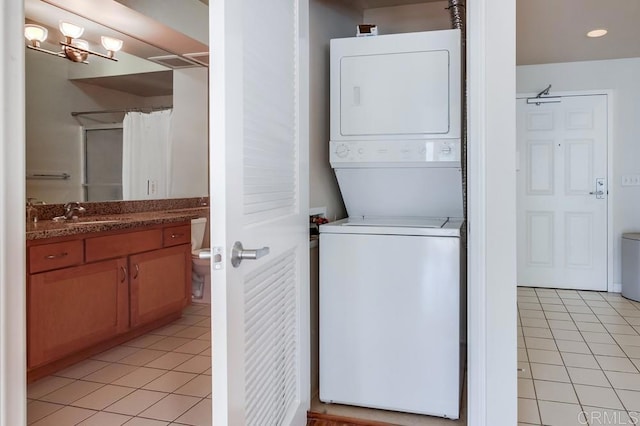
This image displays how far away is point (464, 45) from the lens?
2.22 m

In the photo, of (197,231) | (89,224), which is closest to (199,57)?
(197,231)

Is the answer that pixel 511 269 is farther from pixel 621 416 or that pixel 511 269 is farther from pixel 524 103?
pixel 524 103

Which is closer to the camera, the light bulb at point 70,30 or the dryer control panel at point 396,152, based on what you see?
the dryer control panel at point 396,152

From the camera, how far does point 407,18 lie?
309cm

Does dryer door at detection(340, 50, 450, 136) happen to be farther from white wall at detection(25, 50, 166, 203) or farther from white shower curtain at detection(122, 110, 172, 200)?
white shower curtain at detection(122, 110, 172, 200)

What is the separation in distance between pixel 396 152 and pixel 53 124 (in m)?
2.29

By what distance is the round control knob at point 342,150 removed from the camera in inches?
90.7

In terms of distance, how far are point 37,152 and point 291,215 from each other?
82.5 inches

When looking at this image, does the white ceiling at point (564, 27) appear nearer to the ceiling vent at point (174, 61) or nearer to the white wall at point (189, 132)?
the ceiling vent at point (174, 61)

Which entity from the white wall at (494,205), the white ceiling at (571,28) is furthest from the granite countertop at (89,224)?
Answer: the white wall at (494,205)

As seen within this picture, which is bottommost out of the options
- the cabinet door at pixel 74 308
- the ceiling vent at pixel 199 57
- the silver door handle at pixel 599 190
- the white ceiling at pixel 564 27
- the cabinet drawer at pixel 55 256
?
the cabinet door at pixel 74 308

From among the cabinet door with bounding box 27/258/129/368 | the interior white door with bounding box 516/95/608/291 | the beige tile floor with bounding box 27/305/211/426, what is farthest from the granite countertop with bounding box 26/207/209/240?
the interior white door with bounding box 516/95/608/291

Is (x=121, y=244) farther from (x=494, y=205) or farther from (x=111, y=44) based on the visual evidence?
(x=494, y=205)

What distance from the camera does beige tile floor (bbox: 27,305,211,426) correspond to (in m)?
2.10
